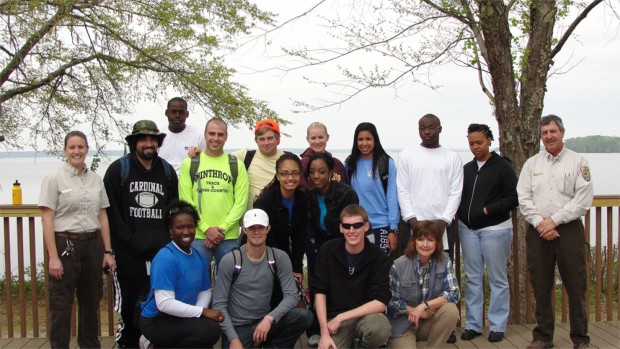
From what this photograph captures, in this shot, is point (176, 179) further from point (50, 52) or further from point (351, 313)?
point (50, 52)

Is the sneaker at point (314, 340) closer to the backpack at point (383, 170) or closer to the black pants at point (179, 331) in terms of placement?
the black pants at point (179, 331)

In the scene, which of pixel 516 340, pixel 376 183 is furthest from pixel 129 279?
pixel 516 340

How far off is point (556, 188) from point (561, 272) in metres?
0.62

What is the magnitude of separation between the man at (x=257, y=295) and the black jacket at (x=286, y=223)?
202mm

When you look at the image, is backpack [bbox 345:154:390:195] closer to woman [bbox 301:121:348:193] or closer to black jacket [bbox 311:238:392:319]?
woman [bbox 301:121:348:193]

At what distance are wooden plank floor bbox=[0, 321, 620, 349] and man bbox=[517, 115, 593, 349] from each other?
0.63ft

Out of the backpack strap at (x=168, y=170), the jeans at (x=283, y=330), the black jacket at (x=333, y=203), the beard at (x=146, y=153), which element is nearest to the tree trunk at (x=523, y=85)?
the black jacket at (x=333, y=203)

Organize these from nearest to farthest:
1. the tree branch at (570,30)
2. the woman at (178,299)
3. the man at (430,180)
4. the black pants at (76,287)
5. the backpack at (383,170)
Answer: the woman at (178,299)
the black pants at (76,287)
the man at (430,180)
the backpack at (383,170)
the tree branch at (570,30)

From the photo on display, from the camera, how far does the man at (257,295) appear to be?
4.01 metres

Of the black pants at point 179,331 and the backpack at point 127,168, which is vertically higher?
the backpack at point 127,168

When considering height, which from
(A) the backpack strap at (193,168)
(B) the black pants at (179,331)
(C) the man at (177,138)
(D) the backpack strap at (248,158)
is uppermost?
(C) the man at (177,138)

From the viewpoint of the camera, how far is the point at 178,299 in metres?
3.98

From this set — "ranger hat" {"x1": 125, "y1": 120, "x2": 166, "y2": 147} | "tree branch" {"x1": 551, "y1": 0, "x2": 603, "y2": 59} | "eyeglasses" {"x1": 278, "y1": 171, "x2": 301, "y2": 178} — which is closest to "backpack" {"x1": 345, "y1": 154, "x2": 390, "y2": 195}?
"eyeglasses" {"x1": 278, "y1": 171, "x2": 301, "y2": 178}

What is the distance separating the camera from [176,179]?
14.6 ft
